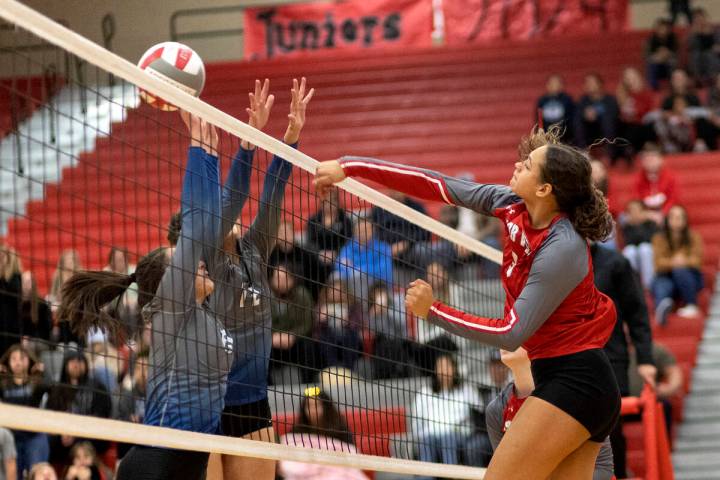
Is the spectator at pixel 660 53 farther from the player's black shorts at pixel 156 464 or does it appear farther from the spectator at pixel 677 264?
the player's black shorts at pixel 156 464

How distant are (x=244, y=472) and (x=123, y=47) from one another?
14.0 metres

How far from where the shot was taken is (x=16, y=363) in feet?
25.8

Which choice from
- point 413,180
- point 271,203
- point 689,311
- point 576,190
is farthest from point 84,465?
point 689,311

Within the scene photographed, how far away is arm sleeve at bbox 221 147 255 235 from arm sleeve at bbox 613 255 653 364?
9.17 feet

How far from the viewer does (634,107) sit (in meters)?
15.1

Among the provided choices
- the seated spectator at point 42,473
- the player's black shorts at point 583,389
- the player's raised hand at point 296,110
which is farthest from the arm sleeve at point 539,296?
the seated spectator at point 42,473

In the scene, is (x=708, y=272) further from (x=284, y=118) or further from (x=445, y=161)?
(x=284, y=118)

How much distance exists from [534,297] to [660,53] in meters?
13.0

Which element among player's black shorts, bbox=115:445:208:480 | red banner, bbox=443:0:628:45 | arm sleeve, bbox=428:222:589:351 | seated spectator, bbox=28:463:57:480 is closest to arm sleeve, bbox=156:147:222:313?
player's black shorts, bbox=115:445:208:480

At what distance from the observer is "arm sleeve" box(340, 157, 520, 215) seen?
441cm

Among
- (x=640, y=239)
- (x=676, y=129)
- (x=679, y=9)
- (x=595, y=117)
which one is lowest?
(x=640, y=239)

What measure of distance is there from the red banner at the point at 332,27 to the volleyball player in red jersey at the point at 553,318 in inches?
547

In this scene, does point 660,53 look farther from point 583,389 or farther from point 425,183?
point 583,389

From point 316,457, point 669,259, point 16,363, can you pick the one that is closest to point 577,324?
point 316,457
